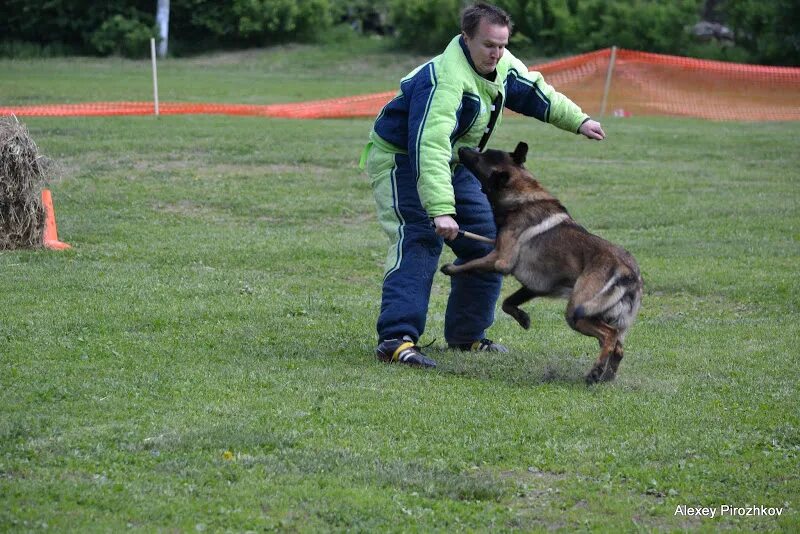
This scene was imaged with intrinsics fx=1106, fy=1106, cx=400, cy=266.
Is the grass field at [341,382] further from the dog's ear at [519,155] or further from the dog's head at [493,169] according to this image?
the dog's ear at [519,155]

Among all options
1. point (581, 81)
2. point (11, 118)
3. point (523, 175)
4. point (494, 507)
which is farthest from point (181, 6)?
point (494, 507)

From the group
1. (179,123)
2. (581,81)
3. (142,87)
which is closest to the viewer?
(179,123)

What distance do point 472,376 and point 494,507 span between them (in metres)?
1.93

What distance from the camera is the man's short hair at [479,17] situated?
→ 5.95m

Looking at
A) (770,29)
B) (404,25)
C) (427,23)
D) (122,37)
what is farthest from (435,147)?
(122,37)

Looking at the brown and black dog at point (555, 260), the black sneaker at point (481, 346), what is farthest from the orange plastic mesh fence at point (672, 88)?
the brown and black dog at point (555, 260)

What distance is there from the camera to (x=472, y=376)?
618cm

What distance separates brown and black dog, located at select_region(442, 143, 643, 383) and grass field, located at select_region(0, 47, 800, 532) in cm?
35

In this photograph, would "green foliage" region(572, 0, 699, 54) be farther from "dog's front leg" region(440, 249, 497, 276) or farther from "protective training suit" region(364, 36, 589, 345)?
"dog's front leg" region(440, 249, 497, 276)

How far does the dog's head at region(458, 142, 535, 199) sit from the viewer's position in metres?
6.28

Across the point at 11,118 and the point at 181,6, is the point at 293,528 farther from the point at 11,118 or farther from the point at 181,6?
the point at 181,6

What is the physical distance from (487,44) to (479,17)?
151mm

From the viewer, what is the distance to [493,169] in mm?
6277

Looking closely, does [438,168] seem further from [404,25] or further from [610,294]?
[404,25]
